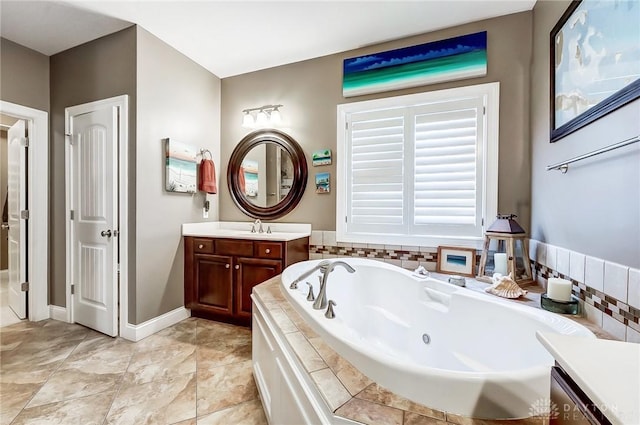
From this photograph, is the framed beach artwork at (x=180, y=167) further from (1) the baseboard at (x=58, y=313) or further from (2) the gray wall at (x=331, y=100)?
(1) the baseboard at (x=58, y=313)

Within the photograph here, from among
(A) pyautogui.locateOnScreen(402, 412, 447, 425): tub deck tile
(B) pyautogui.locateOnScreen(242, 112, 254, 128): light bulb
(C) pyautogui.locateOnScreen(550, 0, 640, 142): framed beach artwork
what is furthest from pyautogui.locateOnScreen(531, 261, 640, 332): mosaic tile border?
(B) pyautogui.locateOnScreen(242, 112, 254, 128): light bulb

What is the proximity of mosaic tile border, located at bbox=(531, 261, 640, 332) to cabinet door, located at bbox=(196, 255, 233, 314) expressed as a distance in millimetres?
2389

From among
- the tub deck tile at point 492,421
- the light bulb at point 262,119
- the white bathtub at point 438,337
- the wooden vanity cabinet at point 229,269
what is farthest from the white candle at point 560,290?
the light bulb at point 262,119

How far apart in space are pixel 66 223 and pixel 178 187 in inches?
43.4

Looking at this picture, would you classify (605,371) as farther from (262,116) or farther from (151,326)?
(262,116)

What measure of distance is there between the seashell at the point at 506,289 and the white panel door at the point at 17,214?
3991mm

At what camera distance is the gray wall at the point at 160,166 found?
90.9 inches

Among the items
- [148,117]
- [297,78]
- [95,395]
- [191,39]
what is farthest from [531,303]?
[191,39]

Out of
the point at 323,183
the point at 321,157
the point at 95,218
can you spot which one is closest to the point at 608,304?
the point at 323,183

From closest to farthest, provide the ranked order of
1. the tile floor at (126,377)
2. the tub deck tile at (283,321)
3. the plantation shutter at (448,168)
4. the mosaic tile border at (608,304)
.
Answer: the mosaic tile border at (608,304) → the tub deck tile at (283,321) → the tile floor at (126,377) → the plantation shutter at (448,168)

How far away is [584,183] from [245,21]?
8.24 feet

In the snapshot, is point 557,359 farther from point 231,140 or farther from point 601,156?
point 231,140

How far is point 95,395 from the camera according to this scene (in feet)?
5.32

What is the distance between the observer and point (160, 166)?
2479 mm
